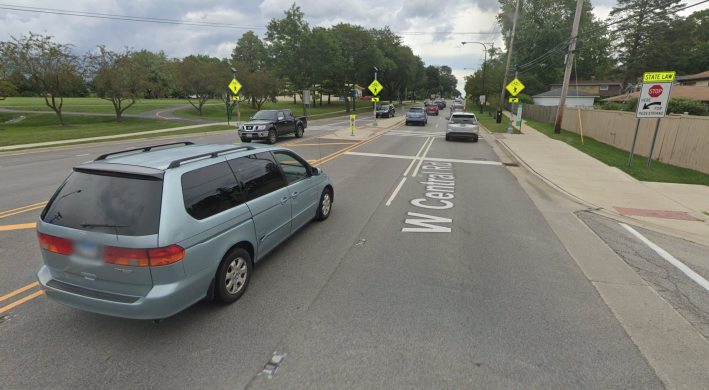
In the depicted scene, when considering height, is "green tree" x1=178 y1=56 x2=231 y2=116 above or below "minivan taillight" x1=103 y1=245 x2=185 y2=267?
above

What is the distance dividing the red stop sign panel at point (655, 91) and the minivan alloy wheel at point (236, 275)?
13.8 meters

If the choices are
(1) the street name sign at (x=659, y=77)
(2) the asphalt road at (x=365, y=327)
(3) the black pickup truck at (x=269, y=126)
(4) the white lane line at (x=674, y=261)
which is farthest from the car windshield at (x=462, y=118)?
(2) the asphalt road at (x=365, y=327)

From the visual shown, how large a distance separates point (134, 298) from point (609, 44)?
3256 inches

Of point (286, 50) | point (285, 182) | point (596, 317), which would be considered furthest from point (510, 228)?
point (286, 50)

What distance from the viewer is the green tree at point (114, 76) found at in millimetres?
→ 34062

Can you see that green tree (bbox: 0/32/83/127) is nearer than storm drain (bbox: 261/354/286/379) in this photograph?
No

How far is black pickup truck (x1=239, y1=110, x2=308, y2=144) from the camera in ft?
58.6

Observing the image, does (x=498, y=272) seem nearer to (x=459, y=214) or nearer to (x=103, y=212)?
(x=459, y=214)

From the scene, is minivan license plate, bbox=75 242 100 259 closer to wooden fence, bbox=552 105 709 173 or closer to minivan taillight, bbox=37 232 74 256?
minivan taillight, bbox=37 232 74 256

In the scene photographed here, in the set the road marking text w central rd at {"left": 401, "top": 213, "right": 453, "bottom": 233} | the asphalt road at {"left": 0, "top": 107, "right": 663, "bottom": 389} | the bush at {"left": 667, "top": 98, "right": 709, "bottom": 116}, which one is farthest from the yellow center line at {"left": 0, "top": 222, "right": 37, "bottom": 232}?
the bush at {"left": 667, "top": 98, "right": 709, "bottom": 116}

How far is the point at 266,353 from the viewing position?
3.19 meters

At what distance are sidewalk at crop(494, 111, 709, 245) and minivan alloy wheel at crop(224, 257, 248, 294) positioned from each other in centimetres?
740

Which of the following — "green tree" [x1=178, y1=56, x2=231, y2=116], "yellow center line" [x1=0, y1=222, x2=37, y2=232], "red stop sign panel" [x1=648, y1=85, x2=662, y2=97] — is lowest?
"yellow center line" [x1=0, y1=222, x2=37, y2=232]

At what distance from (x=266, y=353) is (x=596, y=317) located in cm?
341
